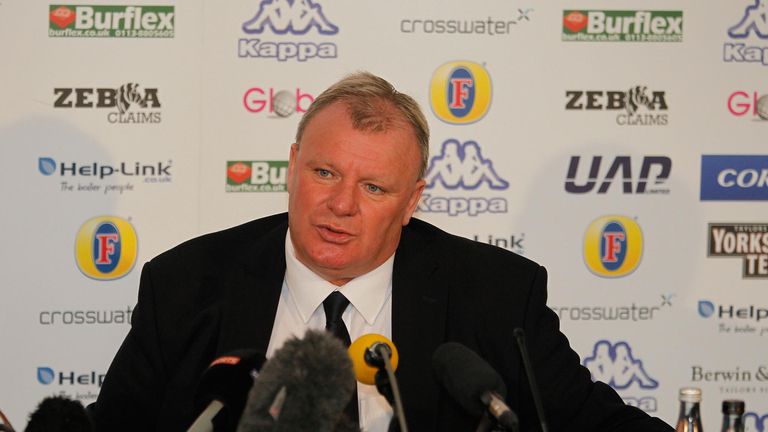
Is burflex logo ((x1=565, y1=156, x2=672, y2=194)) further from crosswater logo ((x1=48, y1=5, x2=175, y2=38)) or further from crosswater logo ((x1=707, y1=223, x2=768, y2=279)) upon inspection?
crosswater logo ((x1=48, y1=5, x2=175, y2=38))

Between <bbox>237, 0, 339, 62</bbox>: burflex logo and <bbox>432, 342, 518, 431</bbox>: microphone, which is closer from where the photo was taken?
<bbox>432, 342, 518, 431</bbox>: microphone

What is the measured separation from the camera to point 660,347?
15.5 ft

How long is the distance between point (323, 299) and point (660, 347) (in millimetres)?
2262

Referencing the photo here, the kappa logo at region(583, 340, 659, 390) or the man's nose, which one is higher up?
the man's nose

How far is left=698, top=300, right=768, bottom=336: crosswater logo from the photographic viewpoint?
4.72m

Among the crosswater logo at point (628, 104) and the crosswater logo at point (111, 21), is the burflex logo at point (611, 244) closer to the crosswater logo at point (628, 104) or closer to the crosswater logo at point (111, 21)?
the crosswater logo at point (628, 104)

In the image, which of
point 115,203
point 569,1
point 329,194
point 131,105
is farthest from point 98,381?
point 569,1

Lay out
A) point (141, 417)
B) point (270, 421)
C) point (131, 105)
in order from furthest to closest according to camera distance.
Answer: point (131, 105) → point (141, 417) → point (270, 421)

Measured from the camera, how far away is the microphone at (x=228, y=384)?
1957 millimetres

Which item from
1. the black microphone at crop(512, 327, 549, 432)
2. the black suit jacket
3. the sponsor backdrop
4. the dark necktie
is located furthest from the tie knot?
the sponsor backdrop

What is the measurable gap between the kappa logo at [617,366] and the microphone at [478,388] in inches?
110

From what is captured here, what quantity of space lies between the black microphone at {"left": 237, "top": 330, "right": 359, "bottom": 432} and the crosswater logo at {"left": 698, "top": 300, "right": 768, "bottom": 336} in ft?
11.3

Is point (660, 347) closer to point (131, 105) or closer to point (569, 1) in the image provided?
point (569, 1)

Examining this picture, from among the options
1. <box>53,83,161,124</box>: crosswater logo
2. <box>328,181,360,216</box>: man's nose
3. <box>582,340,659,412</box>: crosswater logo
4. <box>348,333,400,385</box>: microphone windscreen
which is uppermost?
Result: <box>53,83,161,124</box>: crosswater logo
